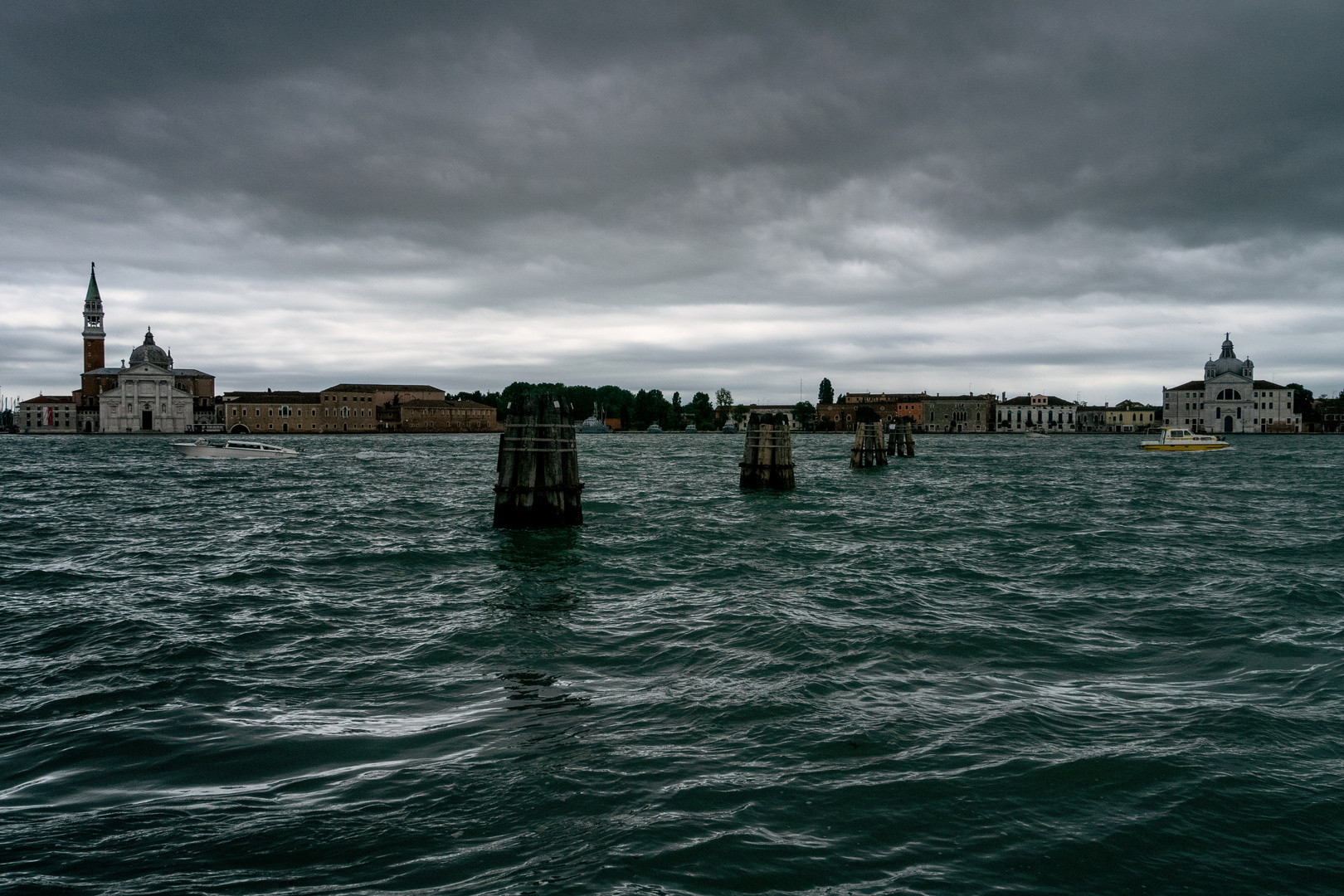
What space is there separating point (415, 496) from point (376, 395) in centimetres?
13121

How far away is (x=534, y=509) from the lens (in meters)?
17.9

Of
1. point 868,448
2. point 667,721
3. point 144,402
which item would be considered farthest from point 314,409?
point 667,721

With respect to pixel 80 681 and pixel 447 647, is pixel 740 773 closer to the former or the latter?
pixel 447 647

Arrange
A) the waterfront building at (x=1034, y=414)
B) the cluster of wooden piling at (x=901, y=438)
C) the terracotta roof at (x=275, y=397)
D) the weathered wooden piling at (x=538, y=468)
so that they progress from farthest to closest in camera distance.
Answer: the waterfront building at (x=1034, y=414) < the terracotta roof at (x=275, y=397) < the cluster of wooden piling at (x=901, y=438) < the weathered wooden piling at (x=538, y=468)

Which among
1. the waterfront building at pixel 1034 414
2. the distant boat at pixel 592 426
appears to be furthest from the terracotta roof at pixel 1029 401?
the distant boat at pixel 592 426

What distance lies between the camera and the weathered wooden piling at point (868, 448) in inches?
1987

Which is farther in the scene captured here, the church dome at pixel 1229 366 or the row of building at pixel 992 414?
the row of building at pixel 992 414

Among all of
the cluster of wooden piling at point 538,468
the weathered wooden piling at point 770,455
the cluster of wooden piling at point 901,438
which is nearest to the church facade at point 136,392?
the cluster of wooden piling at point 901,438

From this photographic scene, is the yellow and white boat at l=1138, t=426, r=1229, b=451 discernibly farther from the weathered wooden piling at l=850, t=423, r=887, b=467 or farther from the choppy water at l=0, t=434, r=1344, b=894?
the choppy water at l=0, t=434, r=1344, b=894

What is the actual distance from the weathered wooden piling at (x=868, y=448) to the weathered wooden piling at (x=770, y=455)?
65.9ft

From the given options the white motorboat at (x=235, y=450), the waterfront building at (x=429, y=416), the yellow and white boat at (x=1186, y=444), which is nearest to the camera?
the white motorboat at (x=235, y=450)

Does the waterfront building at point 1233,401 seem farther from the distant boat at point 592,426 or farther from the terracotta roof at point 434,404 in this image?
the terracotta roof at point 434,404

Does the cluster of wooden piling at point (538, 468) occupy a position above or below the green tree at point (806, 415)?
below

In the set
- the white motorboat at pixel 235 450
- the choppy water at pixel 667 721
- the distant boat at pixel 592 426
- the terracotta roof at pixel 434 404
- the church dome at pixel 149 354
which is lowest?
the choppy water at pixel 667 721
